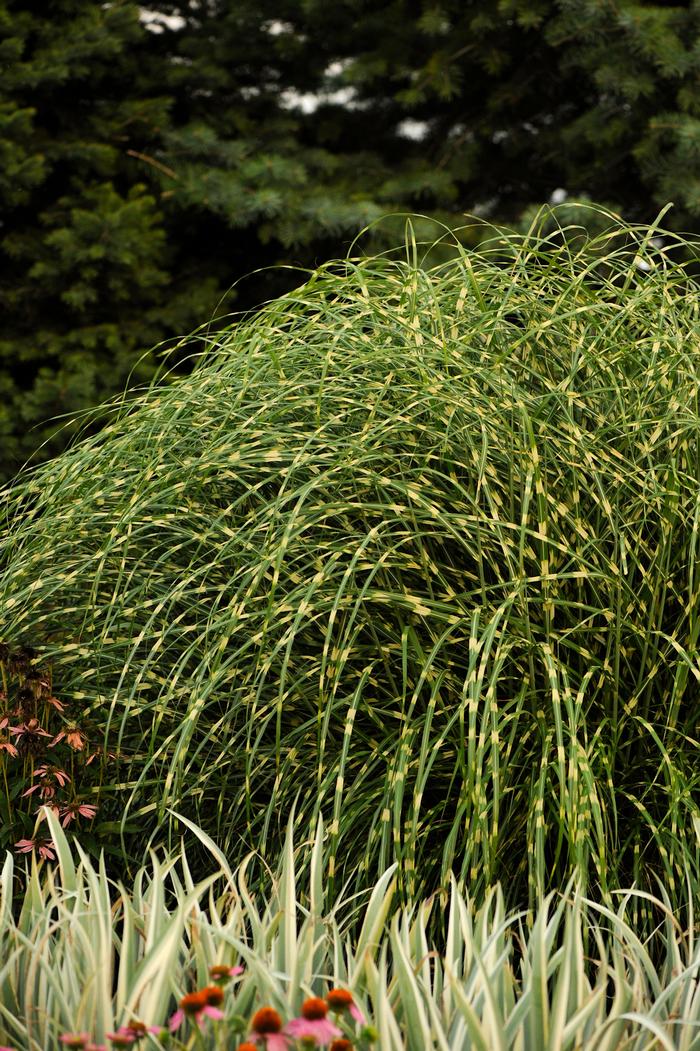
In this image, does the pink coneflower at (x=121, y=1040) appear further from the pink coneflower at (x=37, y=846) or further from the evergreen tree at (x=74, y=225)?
the evergreen tree at (x=74, y=225)

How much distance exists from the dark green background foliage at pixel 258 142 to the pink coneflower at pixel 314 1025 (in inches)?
195

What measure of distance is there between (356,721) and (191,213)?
5.16m

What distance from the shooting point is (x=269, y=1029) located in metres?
1.27

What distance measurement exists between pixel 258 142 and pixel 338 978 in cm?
619

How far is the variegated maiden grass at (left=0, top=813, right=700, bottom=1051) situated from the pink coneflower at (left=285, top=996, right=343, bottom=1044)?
162mm

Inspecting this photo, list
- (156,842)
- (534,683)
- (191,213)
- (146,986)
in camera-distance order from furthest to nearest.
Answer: (191,213) < (156,842) < (534,683) < (146,986)

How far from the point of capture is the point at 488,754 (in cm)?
245

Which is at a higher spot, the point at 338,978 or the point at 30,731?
the point at 30,731

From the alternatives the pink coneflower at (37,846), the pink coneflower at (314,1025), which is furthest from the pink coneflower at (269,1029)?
the pink coneflower at (37,846)

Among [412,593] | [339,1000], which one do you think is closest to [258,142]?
[412,593]

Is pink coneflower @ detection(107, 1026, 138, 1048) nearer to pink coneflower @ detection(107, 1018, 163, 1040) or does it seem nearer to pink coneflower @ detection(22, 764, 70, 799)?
pink coneflower @ detection(107, 1018, 163, 1040)

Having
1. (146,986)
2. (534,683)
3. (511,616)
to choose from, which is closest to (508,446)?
(511,616)

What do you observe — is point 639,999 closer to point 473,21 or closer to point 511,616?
point 511,616

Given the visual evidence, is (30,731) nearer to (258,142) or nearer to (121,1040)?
(121,1040)
